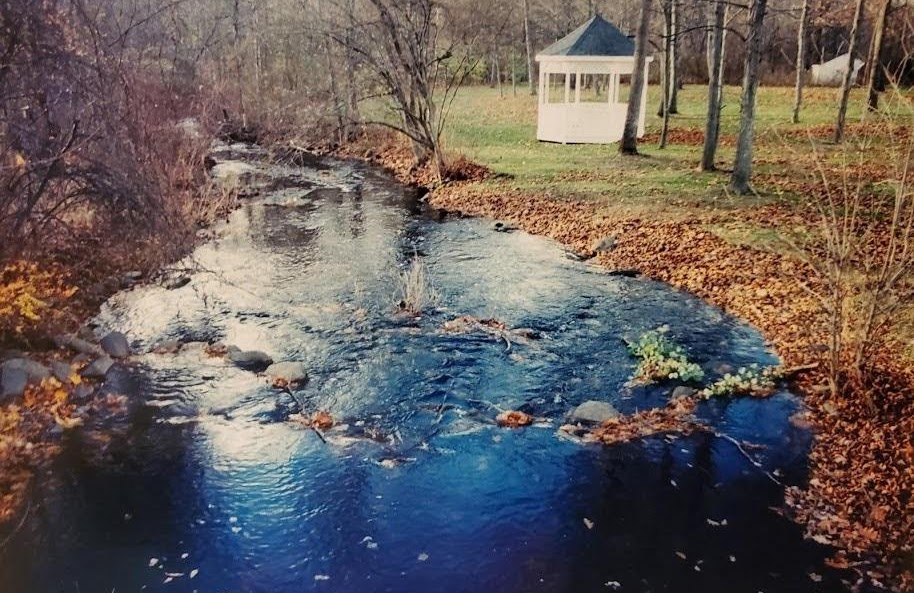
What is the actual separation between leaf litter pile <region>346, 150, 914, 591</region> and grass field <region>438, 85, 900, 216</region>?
127 cm

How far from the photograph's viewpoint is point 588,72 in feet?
77.2

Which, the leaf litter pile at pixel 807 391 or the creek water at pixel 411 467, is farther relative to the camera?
the leaf litter pile at pixel 807 391

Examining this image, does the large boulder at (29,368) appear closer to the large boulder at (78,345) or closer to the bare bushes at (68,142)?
the large boulder at (78,345)

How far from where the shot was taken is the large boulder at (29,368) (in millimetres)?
7969

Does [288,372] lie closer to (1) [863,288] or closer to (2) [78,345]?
(2) [78,345]

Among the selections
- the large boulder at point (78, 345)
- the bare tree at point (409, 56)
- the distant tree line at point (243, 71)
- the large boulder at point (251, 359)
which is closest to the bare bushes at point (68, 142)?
the distant tree line at point (243, 71)

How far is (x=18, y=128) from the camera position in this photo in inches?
299

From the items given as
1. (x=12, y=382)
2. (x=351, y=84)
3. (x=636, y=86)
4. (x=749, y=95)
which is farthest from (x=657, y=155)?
(x=12, y=382)

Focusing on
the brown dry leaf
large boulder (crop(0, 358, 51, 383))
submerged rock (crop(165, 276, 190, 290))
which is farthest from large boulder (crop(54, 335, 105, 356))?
the brown dry leaf

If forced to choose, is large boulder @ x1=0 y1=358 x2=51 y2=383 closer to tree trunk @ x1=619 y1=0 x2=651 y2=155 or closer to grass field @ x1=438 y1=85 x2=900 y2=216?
grass field @ x1=438 y1=85 x2=900 y2=216

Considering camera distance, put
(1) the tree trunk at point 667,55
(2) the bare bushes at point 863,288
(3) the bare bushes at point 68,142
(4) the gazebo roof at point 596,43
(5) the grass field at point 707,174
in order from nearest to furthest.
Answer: (2) the bare bushes at point 863,288 < (3) the bare bushes at point 68,142 < (5) the grass field at point 707,174 < (1) the tree trunk at point 667,55 < (4) the gazebo roof at point 596,43

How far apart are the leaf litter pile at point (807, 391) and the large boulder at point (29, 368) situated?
6128 millimetres

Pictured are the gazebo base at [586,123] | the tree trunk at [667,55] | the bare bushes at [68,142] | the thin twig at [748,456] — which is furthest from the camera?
the gazebo base at [586,123]

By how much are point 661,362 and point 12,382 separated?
7.22 m
